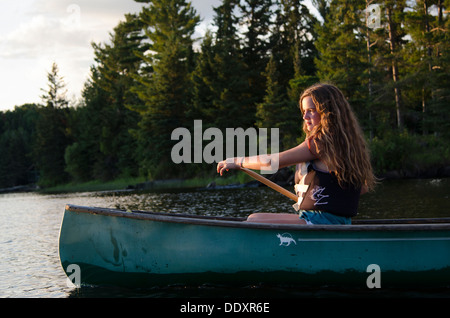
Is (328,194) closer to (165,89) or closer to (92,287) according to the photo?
(92,287)

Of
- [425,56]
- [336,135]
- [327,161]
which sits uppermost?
[425,56]

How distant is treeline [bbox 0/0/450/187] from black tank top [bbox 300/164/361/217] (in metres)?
20.7

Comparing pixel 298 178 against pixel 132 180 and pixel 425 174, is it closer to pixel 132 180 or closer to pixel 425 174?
pixel 425 174

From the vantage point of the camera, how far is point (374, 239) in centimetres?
473

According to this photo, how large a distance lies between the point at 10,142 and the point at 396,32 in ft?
173

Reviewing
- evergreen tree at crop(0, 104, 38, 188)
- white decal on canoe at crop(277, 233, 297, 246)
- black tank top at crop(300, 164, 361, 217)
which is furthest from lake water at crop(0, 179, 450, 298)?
evergreen tree at crop(0, 104, 38, 188)

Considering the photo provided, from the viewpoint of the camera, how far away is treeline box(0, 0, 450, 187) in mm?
27234

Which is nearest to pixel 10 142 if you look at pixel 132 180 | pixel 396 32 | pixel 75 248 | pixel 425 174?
pixel 132 180

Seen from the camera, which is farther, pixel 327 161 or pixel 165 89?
pixel 165 89

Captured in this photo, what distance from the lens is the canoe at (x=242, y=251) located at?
4.74 meters

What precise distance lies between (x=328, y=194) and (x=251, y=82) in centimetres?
3376

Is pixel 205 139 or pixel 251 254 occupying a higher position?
pixel 205 139

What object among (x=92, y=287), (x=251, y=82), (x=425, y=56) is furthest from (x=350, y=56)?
(x=92, y=287)

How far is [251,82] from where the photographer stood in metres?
37.7
